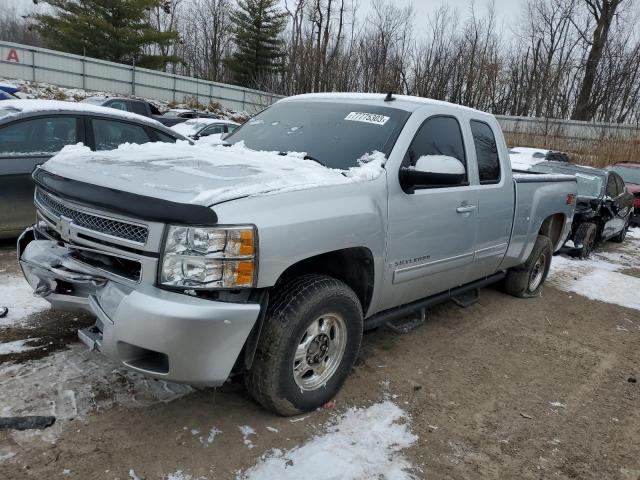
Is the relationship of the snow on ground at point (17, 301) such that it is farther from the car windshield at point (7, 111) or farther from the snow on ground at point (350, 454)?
the snow on ground at point (350, 454)

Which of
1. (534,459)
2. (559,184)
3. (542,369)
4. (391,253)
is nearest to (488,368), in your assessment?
(542,369)

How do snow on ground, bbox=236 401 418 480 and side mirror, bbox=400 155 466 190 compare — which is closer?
snow on ground, bbox=236 401 418 480

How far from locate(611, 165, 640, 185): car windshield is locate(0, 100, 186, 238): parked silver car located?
1311cm

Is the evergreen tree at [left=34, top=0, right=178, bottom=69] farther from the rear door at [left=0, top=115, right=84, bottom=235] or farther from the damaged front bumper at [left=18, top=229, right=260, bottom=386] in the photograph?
the damaged front bumper at [left=18, top=229, right=260, bottom=386]

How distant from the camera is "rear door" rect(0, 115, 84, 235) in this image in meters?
5.43

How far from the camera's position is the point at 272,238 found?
2676mm

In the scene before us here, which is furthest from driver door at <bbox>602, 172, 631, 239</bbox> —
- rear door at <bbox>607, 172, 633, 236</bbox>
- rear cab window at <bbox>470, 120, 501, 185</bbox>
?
rear cab window at <bbox>470, 120, 501, 185</bbox>

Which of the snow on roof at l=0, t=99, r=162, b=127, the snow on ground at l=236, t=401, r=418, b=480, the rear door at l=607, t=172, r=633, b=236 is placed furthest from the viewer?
the rear door at l=607, t=172, r=633, b=236

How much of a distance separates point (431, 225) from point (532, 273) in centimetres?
293

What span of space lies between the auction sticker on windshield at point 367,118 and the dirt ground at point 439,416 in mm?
1773

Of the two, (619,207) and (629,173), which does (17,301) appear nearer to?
(619,207)

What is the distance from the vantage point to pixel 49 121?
577 cm

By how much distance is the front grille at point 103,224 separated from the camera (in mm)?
2582

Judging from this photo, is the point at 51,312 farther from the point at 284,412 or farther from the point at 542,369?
the point at 542,369
